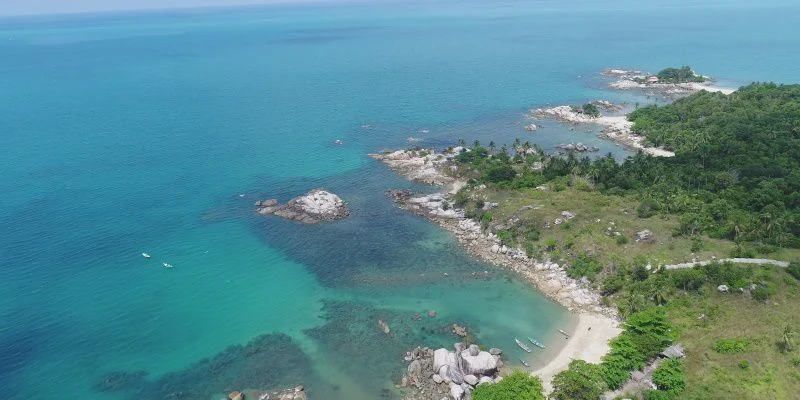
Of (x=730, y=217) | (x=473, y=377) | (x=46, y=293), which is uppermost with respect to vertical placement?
(x=730, y=217)

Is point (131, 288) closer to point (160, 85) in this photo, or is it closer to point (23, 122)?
point (23, 122)

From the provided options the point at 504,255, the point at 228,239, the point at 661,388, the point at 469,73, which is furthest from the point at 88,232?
the point at 469,73

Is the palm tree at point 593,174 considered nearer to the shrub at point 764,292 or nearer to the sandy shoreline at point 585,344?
the sandy shoreline at point 585,344

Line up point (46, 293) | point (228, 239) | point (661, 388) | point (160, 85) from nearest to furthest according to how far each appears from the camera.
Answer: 1. point (661, 388)
2. point (46, 293)
3. point (228, 239)
4. point (160, 85)

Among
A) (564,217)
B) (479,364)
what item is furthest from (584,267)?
(479,364)

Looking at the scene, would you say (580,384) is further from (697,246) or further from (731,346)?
(697,246)

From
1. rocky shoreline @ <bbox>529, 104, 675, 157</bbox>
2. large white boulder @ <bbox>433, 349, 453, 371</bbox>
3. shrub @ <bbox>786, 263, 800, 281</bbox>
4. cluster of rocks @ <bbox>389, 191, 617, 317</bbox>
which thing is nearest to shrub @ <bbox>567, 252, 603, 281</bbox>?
cluster of rocks @ <bbox>389, 191, 617, 317</bbox>
